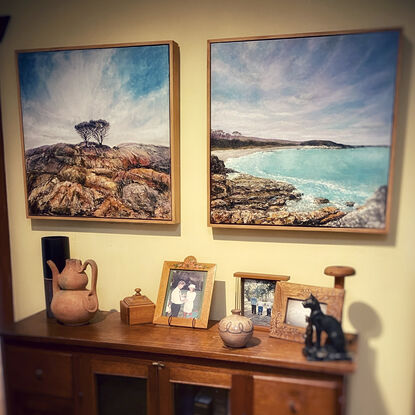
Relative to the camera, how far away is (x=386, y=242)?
5.36ft

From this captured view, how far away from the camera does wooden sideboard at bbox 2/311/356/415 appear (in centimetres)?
142

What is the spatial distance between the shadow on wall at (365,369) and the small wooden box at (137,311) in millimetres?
928

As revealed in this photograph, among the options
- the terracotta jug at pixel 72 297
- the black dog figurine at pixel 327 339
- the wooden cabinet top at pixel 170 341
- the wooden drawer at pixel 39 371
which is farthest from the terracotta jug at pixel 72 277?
the black dog figurine at pixel 327 339

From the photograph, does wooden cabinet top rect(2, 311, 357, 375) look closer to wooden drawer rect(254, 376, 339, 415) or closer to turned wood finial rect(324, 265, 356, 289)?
wooden drawer rect(254, 376, 339, 415)

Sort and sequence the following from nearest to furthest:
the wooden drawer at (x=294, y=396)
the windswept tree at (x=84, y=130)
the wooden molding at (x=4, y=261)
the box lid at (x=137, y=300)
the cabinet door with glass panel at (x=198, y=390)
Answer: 1. the wooden drawer at (x=294, y=396)
2. the cabinet door with glass panel at (x=198, y=390)
3. the box lid at (x=137, y=300)
4. the windswept tree at (x=84, y=130)
5. the wooden molding at (x=4, y=261)

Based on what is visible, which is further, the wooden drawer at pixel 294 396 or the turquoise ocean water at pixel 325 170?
the turquoise ocean water at pixel 325 170

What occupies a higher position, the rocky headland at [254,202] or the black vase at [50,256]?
the rocky headland at [254,202]

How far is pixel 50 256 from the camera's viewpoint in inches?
73.0

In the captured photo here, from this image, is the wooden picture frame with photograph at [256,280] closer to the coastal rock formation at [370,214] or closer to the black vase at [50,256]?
the coastal rock formation at [370,214]

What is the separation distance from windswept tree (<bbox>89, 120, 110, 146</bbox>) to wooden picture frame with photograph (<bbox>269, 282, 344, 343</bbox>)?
1.10m

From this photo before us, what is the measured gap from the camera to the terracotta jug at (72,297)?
5.60 ft

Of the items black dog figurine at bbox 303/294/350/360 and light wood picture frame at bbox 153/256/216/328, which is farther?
light wood picture frame at bbox 153/256/216/328

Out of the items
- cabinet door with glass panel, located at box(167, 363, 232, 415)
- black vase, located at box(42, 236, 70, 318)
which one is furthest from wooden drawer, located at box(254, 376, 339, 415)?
black vase, located at box(42, 236, 70, 318)

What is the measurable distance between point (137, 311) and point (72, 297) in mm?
303
